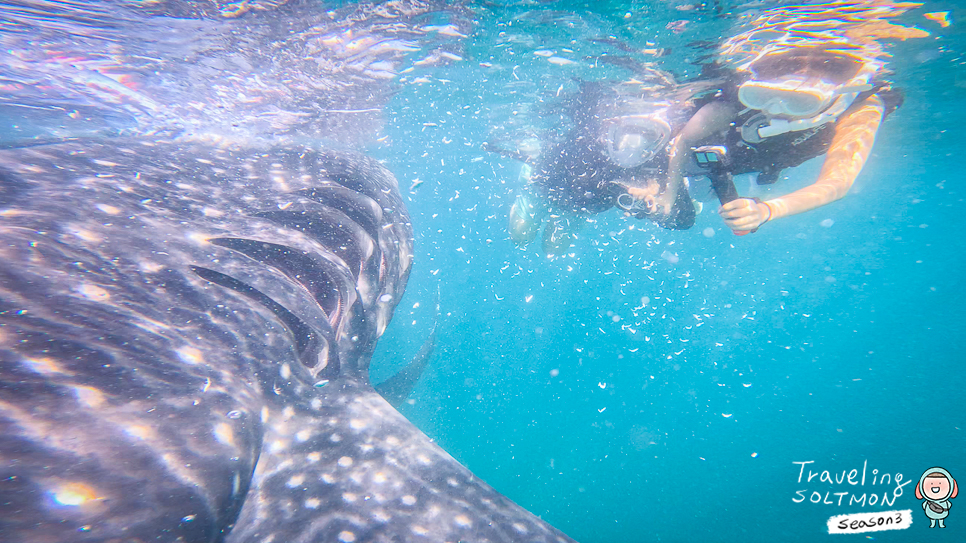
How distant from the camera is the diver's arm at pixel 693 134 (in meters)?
5.72

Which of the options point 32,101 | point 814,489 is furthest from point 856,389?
point 32,101

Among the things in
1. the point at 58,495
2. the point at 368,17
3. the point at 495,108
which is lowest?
the point at 58,495

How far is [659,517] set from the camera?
1759 centimetres

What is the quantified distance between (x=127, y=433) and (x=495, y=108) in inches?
604

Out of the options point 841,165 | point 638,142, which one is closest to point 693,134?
point 638,142

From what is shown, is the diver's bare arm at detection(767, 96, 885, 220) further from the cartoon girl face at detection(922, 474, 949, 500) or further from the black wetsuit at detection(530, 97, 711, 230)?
the cartoon girl face at detection(922, 474, 949, 500)

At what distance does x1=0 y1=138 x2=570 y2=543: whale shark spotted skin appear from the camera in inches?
67.0

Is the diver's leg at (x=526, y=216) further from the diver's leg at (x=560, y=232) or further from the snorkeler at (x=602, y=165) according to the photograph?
the diver's leg at (x=560, y=232)

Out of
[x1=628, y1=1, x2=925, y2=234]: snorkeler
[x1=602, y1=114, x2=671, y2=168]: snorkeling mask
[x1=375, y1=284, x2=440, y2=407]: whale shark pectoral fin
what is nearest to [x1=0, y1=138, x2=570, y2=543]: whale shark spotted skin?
[x1=375, y1=284, x2=440, y2=407]: whale shark pectoral fin

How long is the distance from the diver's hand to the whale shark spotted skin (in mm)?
3595

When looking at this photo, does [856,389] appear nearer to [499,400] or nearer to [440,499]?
[499,400]

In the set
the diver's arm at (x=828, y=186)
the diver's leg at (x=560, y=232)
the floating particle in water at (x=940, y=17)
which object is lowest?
the diver's arm at (x=828, y=186)

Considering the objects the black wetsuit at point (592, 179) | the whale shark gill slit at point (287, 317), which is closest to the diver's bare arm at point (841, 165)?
the black wetsuit at point (592, 179)

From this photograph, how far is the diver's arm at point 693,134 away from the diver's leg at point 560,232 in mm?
5294
